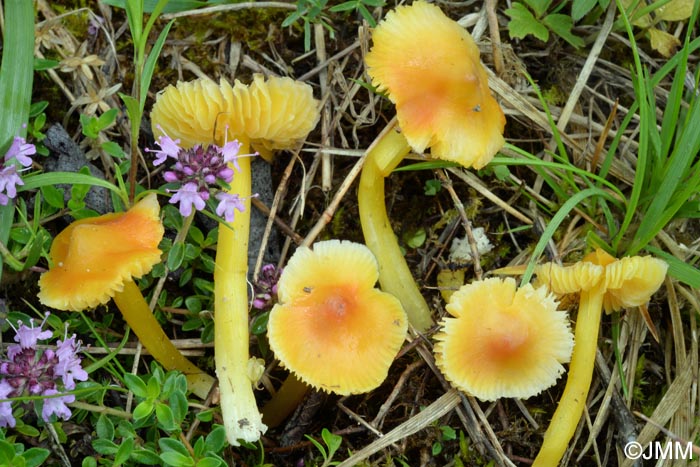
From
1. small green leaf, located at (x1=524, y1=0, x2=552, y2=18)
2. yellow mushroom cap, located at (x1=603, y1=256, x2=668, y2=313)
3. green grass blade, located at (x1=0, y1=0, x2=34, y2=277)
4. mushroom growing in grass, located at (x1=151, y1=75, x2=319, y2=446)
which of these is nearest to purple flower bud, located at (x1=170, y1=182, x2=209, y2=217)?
Result: mushroom growing in grass, located at (x1=151, y1=75, x2=319, y2=446)

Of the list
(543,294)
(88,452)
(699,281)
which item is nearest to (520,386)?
(543,294)

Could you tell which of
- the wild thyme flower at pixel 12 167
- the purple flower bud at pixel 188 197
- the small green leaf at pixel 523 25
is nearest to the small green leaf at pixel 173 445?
the purple flower bud at pixel 188 197

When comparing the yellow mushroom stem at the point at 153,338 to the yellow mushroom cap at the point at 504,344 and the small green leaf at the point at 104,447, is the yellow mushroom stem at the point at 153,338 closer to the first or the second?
the small green leaf at the point at 104,447

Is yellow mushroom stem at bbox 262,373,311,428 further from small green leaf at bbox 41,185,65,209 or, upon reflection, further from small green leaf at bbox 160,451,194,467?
small green leaf at bbox 41,185,65,209

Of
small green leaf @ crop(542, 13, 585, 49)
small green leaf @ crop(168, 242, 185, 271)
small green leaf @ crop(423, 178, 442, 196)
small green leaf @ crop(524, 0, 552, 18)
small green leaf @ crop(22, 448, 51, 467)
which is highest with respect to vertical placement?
small green leaf @ crop(524, 0, 552, 18)

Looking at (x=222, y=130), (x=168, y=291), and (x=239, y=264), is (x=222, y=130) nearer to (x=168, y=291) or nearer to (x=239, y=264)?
(x=239, y=264)

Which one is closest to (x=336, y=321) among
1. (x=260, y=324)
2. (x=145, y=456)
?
(x=260, y=324)

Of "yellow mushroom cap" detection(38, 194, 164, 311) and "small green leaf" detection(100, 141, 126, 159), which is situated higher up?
"small green leaf" detection(100, 141, 126, 159)
